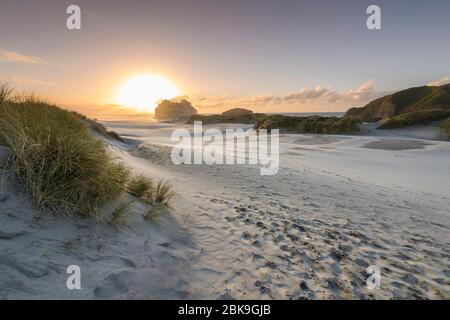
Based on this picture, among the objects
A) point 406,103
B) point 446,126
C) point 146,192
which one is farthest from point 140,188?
point 406,103

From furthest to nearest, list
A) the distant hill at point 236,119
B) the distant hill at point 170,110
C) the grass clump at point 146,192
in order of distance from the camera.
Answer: the distant hill at point 170,110, the distant hill at point 236,119, the grass clump at point 146,192

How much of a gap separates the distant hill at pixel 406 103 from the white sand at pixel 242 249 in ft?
134

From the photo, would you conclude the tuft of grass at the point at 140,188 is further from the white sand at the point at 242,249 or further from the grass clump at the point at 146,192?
the white sand at the point at 242,249

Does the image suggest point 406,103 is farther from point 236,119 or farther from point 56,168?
point 56,168

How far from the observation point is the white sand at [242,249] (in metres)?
2.78

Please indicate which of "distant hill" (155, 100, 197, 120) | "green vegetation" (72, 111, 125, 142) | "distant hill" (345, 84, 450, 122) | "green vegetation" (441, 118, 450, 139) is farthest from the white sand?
"distant hill" (155, 100, 197, 120)

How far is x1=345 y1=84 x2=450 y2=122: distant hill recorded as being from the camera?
40.3 metres

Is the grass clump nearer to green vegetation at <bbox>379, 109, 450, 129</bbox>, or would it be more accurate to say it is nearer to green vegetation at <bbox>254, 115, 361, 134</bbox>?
green vegetation at <bbox>254, 115, 361, 134</bbox>

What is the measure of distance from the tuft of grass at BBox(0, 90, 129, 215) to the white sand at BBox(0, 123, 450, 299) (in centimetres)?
21

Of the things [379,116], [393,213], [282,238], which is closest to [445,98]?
[379,116]

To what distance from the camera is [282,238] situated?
420 cm

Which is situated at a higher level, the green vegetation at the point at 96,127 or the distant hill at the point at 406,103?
the distant hill at the point at 406,103

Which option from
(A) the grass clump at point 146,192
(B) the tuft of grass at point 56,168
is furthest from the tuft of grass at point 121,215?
(A) the grass clump at point 146,192

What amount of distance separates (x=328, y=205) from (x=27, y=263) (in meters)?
5.47
